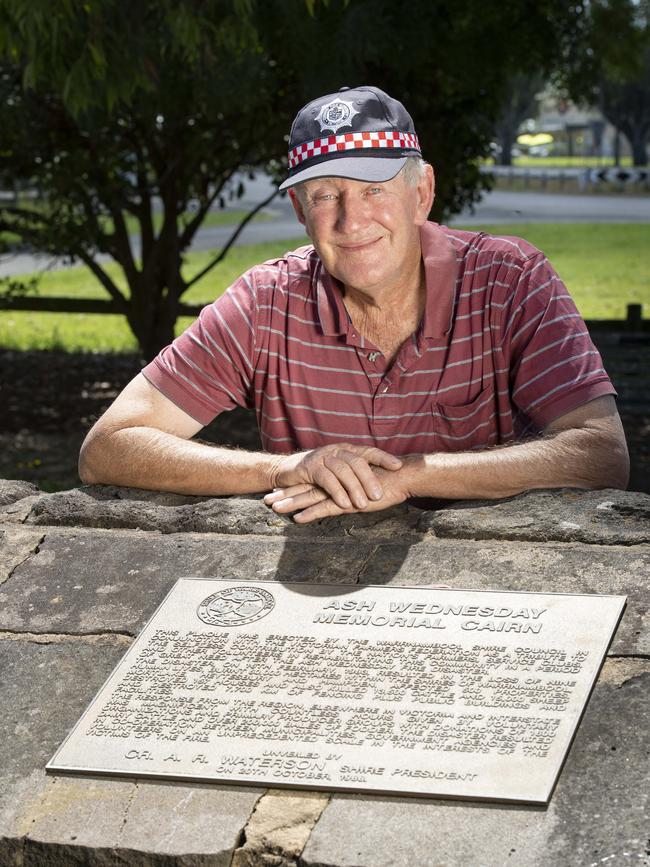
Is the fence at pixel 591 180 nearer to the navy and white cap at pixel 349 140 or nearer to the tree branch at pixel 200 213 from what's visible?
the tree branch at pixel 200 213

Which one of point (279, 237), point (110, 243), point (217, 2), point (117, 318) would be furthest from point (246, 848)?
point (279, 237)

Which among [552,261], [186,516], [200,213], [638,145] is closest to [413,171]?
[186,516]

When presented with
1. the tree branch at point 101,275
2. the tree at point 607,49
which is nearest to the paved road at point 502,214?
the tree branch at point 101,275

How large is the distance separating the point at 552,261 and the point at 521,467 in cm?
1601

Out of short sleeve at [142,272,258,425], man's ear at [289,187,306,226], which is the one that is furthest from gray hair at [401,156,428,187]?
short sleeve at [142,272,258,425]

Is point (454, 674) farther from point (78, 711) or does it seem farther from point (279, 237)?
point (279, 237)

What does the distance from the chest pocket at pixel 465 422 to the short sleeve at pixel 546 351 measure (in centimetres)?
8

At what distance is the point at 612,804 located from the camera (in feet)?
6.79

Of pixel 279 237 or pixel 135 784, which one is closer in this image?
pixel 135 784

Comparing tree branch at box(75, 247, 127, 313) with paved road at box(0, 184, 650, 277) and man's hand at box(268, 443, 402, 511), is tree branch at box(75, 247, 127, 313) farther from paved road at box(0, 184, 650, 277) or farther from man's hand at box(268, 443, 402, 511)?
paved road at box(0, 184, 650, 277)

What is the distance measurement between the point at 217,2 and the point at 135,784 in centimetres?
448

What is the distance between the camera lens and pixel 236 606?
2.68 m

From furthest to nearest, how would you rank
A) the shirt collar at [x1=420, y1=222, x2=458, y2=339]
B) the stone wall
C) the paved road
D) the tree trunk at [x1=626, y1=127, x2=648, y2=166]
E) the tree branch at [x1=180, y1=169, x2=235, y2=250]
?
1. the tree trunk at [x1=626, y1=127, x2=648, y2=166]
2. the paved road
3. the tree branch at [x1=180, y1=169, x2=235, y2=250]
4. the shirt collar at [x1=420, y1=222, x2=458, y2=339]
5. the stone wall

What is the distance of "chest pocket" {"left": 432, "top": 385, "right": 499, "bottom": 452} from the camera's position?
333 cm
